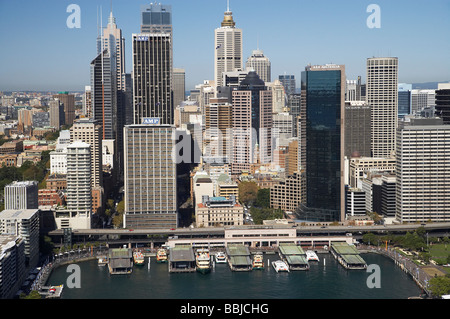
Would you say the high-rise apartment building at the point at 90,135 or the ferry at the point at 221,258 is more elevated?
the high-rise apartment building at the point at 90,135

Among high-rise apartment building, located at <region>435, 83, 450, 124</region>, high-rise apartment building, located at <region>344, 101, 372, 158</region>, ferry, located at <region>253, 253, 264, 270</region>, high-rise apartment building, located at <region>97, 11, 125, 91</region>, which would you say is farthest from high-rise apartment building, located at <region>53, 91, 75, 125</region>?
ferry, located at <region>253, 253, 264, 270</region>

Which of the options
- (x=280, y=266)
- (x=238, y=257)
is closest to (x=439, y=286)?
(x=280, y=266)

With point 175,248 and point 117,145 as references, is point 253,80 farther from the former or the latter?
point 175,248

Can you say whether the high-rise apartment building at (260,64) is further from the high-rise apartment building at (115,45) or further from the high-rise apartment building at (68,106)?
the high-rise apartment building at (68,106)

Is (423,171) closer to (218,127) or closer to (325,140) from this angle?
(325,140)

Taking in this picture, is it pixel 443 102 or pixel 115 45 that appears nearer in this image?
pixel 443 102

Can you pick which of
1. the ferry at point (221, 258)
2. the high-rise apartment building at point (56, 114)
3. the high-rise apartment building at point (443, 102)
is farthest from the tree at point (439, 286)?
the high-rise apartment building at point (56, 114)
